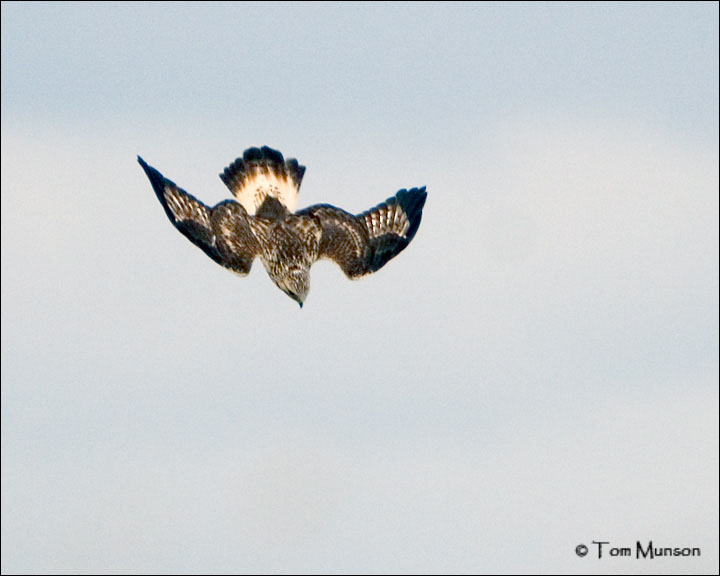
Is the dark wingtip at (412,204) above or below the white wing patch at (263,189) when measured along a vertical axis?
above

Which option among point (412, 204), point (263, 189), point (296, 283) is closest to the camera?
point (296, 283)

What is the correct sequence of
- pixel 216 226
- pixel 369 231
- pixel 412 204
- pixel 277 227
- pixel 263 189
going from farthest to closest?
pixel 412 204 → pixel 369 231 → pixel 263 189 → pixel 277 227 → pixel 216 226

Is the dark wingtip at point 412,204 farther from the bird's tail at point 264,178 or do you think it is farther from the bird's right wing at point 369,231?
the bird's tail at point 264,178

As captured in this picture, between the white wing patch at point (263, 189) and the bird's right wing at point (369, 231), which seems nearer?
the white wing patch at point (263, 189)

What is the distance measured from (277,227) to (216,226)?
1.04 meters

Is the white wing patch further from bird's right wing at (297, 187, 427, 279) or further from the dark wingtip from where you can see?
the dark wingtip

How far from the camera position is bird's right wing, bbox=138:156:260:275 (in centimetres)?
2995

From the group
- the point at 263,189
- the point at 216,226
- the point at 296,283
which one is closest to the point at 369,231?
the point at 296,283

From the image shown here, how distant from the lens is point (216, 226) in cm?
3008

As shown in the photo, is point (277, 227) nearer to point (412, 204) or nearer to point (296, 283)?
point (296, 283)

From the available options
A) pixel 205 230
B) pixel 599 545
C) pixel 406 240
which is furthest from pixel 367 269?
pixel 599 545

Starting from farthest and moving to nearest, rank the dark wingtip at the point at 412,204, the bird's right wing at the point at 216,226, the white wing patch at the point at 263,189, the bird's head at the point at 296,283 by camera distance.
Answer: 1. the dark wingtip at the point at 412,204
2. the white wing patch at the point at 263,189
3. the bird's head at the point at 296,283
4. the bird's right wing at the point at 216,226

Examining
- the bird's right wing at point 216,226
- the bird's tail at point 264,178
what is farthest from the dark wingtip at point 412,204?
the bird's right wing at point 216,226

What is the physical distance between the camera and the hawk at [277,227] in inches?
1181
